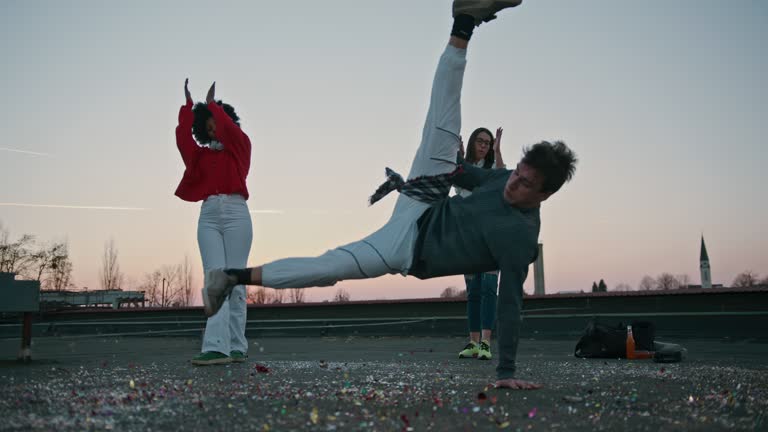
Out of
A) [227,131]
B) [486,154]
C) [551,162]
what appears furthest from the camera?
[486,154]

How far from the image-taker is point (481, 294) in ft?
20.5

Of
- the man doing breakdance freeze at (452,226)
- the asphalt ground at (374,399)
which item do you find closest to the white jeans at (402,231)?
the man doing breakdance freeze at (452,226)

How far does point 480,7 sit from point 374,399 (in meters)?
2.31

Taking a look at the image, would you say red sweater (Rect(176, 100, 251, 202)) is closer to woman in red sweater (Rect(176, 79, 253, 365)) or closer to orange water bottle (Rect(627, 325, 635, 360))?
woman in red sweater (Rect(176, 79, 253, 365))

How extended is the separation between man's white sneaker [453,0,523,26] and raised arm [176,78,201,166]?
9.12ft

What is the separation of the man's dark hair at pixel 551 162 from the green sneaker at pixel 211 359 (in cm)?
304

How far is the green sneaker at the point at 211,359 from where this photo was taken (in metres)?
5.32

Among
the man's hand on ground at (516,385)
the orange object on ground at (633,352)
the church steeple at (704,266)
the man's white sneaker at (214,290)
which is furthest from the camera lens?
the church steeple at (704,266)

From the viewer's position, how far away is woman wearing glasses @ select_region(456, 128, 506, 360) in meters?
6.22

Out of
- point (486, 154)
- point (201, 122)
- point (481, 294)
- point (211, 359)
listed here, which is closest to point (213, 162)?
point (201, 122)

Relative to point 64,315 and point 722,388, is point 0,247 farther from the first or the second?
point 722,388

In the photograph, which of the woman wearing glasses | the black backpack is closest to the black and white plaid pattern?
the woman wearing glasses

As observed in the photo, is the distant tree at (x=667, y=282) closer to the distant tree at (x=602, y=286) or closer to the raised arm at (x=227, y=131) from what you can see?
the distant tree at (x=602, y=286)

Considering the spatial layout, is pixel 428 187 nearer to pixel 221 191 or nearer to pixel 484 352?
pixel 221 191
